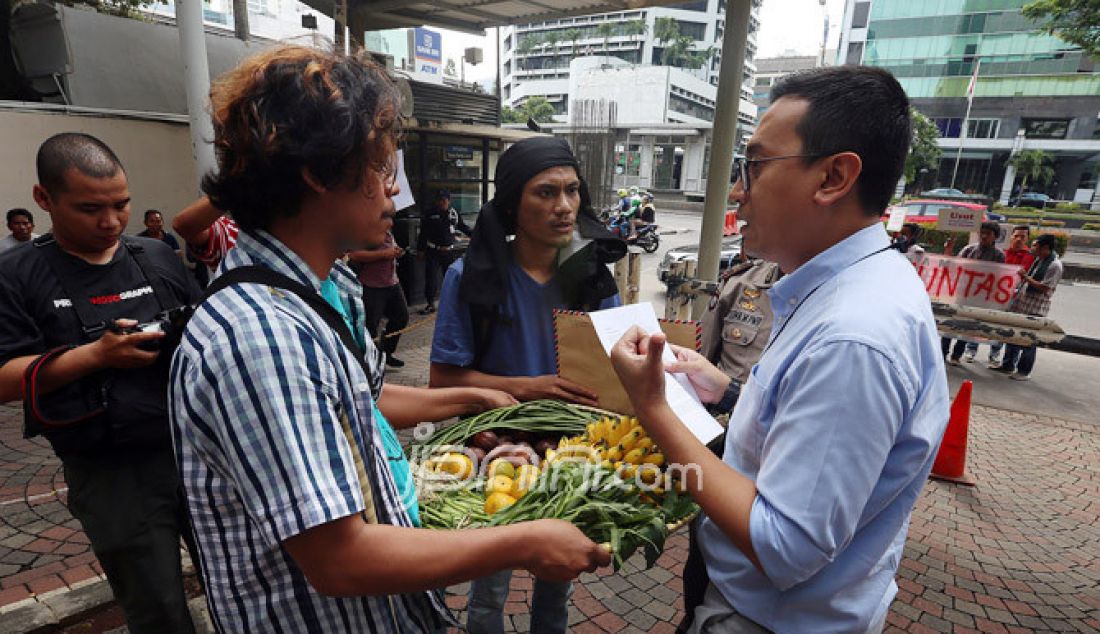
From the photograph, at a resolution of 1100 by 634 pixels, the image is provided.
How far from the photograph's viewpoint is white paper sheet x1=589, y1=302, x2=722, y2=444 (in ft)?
5.29

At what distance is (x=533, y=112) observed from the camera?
220ft

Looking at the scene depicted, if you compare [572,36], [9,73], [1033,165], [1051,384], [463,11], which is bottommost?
[1051,384]

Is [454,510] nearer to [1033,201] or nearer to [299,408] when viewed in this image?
[299,408]

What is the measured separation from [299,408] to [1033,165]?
58.3m

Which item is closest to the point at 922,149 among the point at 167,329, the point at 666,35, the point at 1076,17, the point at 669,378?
the point at 1076,17

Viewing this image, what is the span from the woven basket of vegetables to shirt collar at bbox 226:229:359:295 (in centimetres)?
76

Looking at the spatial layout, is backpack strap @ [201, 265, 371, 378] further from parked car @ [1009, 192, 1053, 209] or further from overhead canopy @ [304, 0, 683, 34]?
parked car @ [1009, 192, 1053, 209]

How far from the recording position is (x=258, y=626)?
112 cm

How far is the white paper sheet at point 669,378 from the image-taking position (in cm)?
161

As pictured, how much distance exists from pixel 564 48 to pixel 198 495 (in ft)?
302

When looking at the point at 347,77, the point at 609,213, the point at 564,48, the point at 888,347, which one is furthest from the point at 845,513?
the point at 564,48

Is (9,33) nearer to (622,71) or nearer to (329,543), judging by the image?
(329,543)

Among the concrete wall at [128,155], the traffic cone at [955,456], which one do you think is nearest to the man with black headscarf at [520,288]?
the traffic cone at [955,456]

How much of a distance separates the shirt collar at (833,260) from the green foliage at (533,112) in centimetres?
6544
